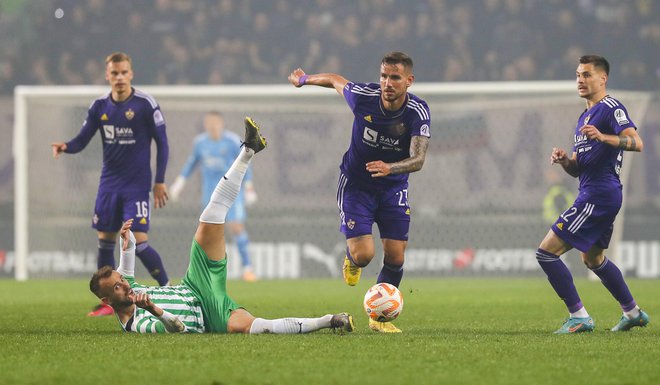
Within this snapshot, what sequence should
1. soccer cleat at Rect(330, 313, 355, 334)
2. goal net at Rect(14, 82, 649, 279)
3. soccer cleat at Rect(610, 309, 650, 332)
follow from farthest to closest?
goal net at Rect(14, 82, 649, 279) → soccer cleat at Rect(610, 309, 650, 332) → soccer cleat at Rect(330, 313, 355, 334)

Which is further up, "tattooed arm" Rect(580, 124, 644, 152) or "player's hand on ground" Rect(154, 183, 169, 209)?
"tattooed arm" Rect(580, 124, 644, 152)

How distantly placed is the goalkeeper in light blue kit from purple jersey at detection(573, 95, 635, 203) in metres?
8.36

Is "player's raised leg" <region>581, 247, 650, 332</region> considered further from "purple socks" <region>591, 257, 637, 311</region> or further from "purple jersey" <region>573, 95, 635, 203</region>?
"purple jersey" <region>573, 95, 635, 203</region>

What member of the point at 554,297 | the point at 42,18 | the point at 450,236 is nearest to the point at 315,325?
the point at 554,297

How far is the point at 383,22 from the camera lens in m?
22.3

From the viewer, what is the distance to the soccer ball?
23.2 feet

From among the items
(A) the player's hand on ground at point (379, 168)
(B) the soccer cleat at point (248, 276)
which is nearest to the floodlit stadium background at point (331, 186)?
(B) the soccer cleat at point (248, 276)

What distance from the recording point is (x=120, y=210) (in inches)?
380

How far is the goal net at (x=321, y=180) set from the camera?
1620 centimetres

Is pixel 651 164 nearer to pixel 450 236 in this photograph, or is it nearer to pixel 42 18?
pixel 450 236

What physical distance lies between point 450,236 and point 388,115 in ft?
29.8

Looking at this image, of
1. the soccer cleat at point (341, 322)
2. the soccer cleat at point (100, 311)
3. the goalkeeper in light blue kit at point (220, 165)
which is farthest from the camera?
the goalkeeper in light blue kit at point (220, 165)

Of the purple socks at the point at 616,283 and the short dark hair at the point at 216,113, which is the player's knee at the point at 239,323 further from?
the short dark hair at the point at 216,113

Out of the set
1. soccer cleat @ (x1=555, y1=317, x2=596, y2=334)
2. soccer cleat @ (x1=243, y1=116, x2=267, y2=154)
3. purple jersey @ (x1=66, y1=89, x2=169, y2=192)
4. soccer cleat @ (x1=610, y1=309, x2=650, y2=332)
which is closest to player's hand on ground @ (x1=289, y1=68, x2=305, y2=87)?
soccer cleat @ (x1=243, y1=116, x2=267, y2=154)
